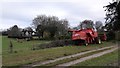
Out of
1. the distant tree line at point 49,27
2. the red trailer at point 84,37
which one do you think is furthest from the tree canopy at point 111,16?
the distant tree line at point 49,27

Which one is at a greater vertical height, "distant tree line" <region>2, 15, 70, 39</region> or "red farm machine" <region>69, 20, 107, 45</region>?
"distant tree line" <region>2, 15, 70, 39</region>

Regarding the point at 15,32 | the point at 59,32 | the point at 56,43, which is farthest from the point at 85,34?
the point at 15,32

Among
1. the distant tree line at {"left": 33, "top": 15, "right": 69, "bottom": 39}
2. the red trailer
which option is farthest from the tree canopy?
the distant tree line at {"left": 33, "top": 15, "right": 69, "bottom": 39}

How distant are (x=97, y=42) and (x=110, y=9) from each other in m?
17.5

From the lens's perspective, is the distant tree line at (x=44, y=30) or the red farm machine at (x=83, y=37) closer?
the red farm machine at (x=83, y=37)

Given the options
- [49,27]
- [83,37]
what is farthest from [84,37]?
[49,27]

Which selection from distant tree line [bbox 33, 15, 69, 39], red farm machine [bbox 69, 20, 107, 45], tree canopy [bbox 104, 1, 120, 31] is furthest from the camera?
distant tree line [bbox 33, 15, 69, 39]

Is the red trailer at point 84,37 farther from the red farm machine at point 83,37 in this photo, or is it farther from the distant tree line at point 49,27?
the distant tree line at point 49,27

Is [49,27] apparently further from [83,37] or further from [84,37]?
[83,37]

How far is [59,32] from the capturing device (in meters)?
100

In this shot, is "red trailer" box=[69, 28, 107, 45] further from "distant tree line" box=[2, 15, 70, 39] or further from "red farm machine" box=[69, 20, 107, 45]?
"distant tree line" box=[2, 15, 70, 39]

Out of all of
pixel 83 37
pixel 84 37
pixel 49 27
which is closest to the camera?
pixel 83 37

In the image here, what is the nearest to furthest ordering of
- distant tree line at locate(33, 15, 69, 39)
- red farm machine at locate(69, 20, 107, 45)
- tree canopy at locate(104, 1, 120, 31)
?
red farm machine at locate(69, 20, 107, 45)
tree canopy at locate(104, 1, 120, 31)
distant tree line at locate(33, 15, 69, 39)

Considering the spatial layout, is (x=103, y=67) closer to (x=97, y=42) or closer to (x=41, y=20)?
(x=97, y=42)
